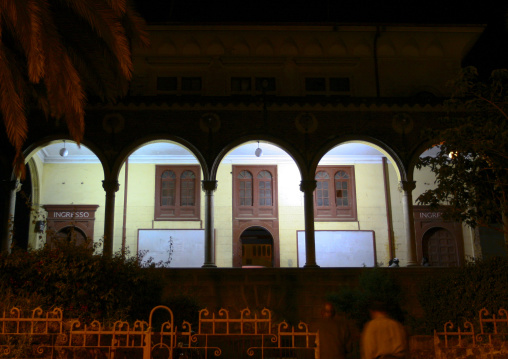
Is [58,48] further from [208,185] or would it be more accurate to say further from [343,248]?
[343,248]

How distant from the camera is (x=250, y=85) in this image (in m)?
22.0

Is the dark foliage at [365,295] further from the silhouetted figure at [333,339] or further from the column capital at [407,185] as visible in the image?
the silhouetted figure at [333,339]

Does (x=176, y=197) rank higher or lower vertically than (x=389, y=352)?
higher

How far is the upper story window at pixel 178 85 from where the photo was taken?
866 inches

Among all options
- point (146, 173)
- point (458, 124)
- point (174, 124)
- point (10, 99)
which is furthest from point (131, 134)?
point (458, 124)

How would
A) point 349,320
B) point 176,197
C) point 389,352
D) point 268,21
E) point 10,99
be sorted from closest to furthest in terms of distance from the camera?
1. point 389,352
2. point 10,99
3. point 349,320
4. point 268,21
5. point 176,197

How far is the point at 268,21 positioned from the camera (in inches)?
865

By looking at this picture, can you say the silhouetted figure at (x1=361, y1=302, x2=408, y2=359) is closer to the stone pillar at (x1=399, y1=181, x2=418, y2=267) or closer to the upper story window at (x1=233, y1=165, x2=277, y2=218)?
the stone pillar at (x1=399, y1=181, x2=418, y2=267)

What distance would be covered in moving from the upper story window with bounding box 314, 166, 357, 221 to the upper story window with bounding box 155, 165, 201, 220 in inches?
206

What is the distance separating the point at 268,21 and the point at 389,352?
18.1 meters

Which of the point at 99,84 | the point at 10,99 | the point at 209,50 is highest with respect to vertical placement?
the point at 209,50

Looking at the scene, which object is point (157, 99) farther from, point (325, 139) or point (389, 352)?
point (389, 352)

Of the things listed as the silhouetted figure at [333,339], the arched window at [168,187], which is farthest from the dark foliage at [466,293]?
the arched window at [168,187]

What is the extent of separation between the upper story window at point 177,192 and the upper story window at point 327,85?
5.92 metres
